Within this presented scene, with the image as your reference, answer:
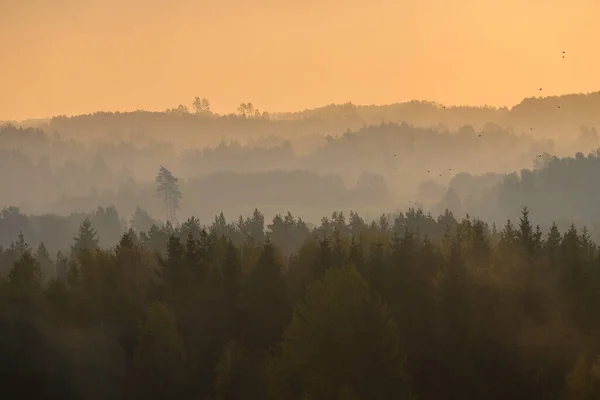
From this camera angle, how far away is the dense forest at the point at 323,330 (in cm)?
4644

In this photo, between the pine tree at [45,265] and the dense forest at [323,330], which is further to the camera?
the pine tree at [45,265]

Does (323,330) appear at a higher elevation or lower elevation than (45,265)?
lower

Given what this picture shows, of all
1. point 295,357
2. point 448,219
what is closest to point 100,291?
point 295,357

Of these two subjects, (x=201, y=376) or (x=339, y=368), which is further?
(x=201, y=376)

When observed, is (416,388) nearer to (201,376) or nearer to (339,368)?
(339,368)

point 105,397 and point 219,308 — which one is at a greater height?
point 219,308

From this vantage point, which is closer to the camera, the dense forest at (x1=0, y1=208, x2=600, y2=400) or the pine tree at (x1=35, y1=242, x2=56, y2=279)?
the dense forest at (x1=0, y1=208, x2=600, y2=400)

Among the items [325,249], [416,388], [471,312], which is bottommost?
[416,388]

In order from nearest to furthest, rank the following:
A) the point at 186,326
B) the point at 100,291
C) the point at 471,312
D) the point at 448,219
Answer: the point at 471,312
the point at 186,326
the point at 100,291
the point at 448,219

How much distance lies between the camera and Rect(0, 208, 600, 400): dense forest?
46.4m

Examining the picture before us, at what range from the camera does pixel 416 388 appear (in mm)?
51062

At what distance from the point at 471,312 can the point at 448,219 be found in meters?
77.4

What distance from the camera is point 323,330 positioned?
46.4 metres

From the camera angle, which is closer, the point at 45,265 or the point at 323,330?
the point at 323,330
